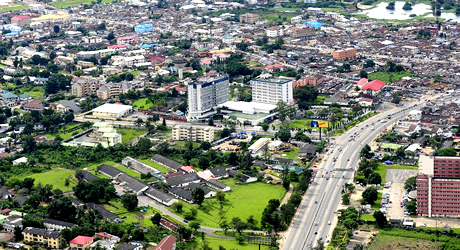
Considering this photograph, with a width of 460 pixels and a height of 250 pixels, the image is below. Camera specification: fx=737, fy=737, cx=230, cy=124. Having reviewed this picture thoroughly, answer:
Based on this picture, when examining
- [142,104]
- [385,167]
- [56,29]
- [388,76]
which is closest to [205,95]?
[142,104]

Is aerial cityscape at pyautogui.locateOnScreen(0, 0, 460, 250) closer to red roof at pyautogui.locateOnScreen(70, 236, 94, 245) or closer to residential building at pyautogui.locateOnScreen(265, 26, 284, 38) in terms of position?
red roof at pyautogui.locateOnScreen(70, 236, 94, 245)

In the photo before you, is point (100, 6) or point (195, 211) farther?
point (100, 6)

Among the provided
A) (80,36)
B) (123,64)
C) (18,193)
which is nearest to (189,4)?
(80,36)

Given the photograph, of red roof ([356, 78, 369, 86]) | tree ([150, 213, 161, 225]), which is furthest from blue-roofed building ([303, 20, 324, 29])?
tree ([150, 213, 161, 225])

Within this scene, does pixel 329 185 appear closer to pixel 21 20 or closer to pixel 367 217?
pixel 367 217

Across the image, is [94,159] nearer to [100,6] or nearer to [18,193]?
[18,193]

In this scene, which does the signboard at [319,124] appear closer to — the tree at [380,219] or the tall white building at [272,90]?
the tall white building at [272,90]
